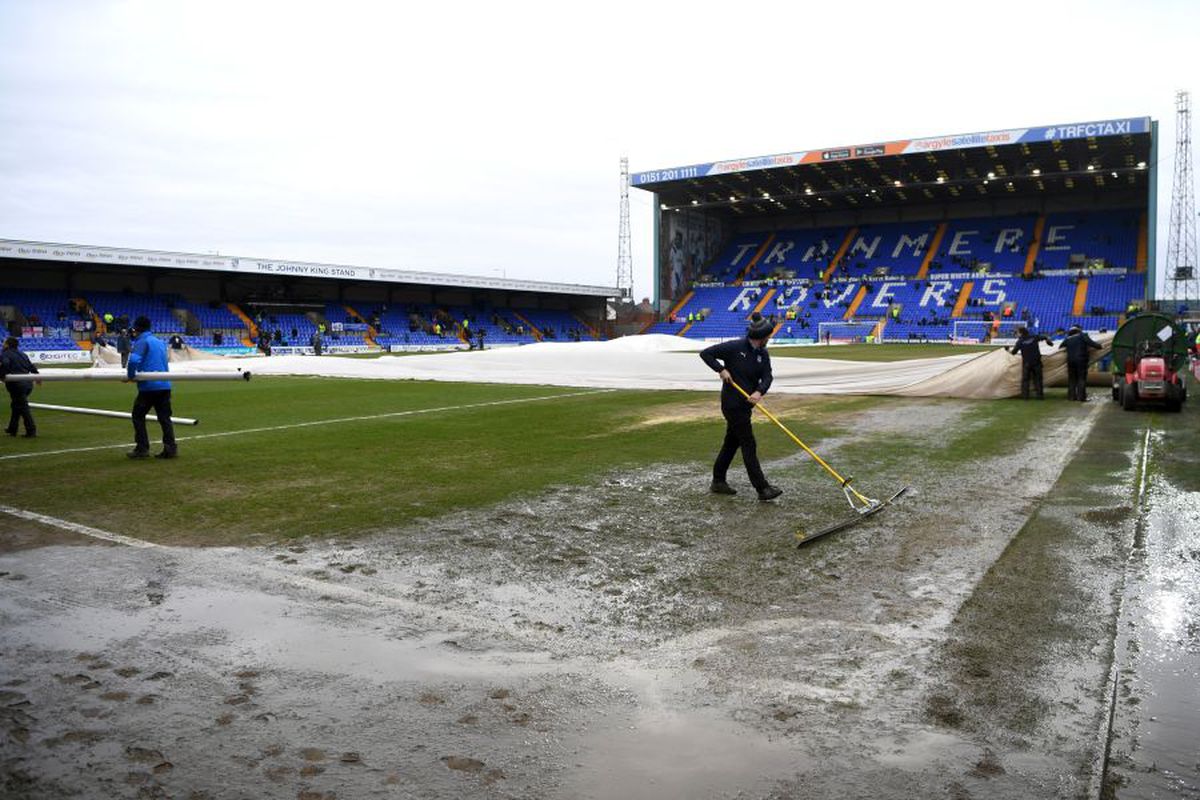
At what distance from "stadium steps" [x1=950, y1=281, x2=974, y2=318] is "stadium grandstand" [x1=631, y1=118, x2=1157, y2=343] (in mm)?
127

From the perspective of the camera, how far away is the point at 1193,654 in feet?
13.4

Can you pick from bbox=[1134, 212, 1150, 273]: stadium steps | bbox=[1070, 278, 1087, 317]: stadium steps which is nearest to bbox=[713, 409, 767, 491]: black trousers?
bbox=[1070, 278, 1087, 317]: stadium steps

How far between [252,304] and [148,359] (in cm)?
4752

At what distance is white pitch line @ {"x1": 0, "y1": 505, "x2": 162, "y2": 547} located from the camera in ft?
20.4

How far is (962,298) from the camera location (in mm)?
56000

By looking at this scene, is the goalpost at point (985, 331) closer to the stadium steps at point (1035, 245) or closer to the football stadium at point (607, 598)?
the stadium steps at point (1035, 245)

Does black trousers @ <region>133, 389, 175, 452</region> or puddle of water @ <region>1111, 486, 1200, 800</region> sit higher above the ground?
black trousers @ <region>133, 389, 175, 452</region>

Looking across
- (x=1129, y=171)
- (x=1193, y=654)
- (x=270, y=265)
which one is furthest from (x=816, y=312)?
(x=1193, y=654)

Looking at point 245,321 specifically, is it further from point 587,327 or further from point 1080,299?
point 1080,299

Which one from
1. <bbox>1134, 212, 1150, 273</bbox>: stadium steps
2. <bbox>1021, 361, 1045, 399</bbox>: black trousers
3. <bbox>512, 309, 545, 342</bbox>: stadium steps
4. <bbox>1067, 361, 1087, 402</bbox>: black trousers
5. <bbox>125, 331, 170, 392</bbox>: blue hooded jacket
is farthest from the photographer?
<bbox>512, 309, 545, 342</bbox>: stadium steps

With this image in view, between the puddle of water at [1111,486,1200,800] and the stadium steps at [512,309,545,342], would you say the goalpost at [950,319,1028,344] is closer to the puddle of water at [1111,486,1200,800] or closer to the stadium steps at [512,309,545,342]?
the stadium steps at [512,309,545,342]

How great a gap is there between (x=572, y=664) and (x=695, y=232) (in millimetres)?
69022

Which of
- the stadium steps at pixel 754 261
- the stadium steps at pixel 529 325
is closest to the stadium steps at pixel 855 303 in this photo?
Result: the stadium steps at pixel 754 261

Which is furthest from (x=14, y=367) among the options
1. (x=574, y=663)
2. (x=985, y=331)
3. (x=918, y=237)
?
(x=918, y=237)
